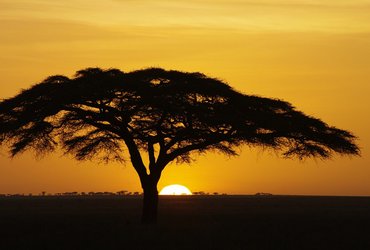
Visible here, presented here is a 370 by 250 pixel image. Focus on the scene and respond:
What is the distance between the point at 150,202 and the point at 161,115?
4.88 meters

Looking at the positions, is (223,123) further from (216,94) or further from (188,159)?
(188,159)

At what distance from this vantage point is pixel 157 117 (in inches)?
1682

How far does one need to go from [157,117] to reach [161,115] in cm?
44

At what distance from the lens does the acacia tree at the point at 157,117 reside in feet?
136

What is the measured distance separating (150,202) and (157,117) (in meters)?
4.63

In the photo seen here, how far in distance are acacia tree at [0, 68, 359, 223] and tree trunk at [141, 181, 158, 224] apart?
5cm

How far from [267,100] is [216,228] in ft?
26.2

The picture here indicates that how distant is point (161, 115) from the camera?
139 ft

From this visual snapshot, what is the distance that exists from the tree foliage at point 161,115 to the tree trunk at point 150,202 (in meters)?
1.09

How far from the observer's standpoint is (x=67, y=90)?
41.9 metres

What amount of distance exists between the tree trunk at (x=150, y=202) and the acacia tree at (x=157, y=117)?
0.05 m

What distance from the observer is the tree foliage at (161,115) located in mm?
41594

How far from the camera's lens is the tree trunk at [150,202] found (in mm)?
44000

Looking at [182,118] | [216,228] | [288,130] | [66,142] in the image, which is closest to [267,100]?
[288,130]
